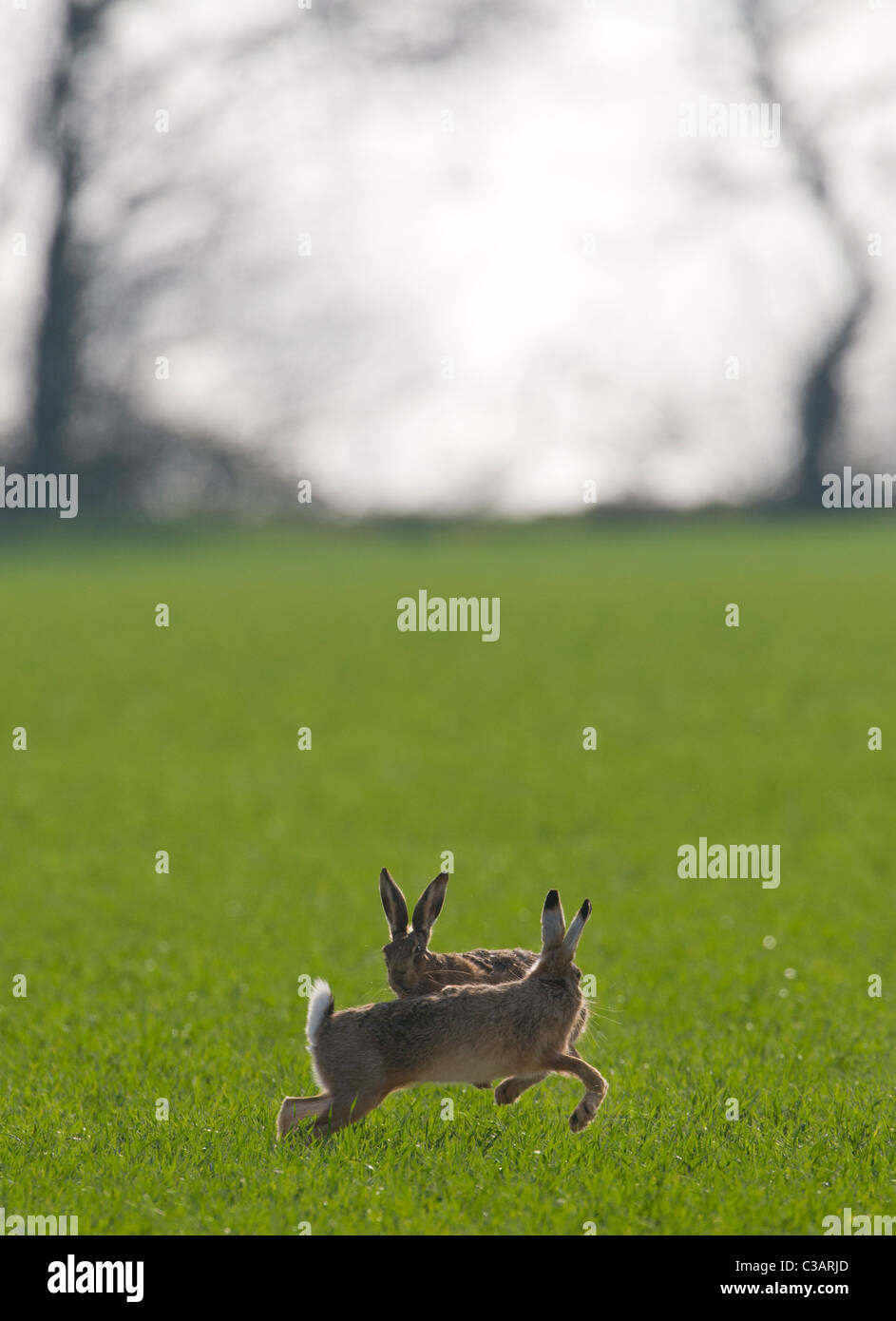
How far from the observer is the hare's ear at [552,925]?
21.4ft

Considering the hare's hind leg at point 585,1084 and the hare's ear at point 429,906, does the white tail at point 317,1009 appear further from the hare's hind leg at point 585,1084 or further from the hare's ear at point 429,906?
the hare's hind leg at point 585,1084

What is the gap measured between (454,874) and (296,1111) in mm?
8359

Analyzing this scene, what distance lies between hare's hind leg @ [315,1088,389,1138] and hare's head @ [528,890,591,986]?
90 cm

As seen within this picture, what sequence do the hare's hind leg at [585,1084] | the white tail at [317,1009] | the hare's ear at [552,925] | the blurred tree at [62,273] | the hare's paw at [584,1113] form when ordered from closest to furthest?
the white tail at [317,1009]
the hare's ear at [552,925]
the hare's hind leg at [585,1084]
the hare's paw at [584,1113]
the blurred tree at [62,273]

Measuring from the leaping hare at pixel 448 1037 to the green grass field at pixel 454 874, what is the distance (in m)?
0.37

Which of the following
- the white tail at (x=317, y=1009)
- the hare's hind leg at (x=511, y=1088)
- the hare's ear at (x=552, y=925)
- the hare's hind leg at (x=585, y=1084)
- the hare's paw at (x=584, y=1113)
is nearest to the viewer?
the white tail at (x=317, y=1009)

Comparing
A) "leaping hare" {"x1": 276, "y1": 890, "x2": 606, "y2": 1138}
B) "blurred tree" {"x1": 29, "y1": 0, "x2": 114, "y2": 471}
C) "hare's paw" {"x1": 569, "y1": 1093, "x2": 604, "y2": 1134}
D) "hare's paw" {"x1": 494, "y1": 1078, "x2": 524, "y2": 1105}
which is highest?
"blurred tree" {"x1": 29, "y1": 0, "x2": 114, "y2": 471}

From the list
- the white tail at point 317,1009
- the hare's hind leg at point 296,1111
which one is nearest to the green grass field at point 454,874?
the hare's hind leg at point 296,1111

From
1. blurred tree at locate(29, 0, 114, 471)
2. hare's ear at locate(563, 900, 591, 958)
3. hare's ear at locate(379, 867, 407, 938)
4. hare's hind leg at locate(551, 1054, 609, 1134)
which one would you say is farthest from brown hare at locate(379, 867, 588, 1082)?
blurred tree at locate(29, 0, 114, 471)

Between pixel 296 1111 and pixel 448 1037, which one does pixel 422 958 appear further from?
pixel 296 1111

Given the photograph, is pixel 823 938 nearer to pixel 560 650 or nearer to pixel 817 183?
pixel 560 650

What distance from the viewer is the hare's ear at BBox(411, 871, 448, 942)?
6.72 metres

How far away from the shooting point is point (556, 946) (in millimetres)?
6629

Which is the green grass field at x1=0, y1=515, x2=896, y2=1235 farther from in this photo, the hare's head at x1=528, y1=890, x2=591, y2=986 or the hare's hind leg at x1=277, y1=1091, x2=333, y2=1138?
the hare's head at x1=528, y1=890, x2=591, y2=986
